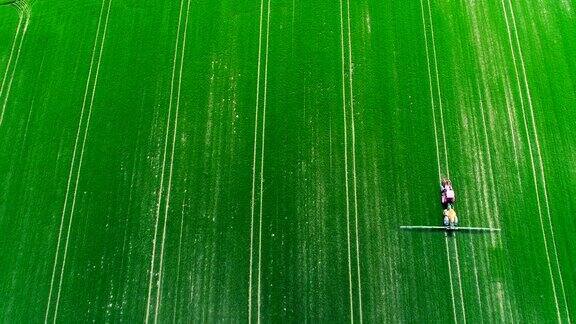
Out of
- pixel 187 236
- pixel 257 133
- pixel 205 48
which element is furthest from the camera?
pixel 205 48

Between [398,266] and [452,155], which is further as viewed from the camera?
[452,155]

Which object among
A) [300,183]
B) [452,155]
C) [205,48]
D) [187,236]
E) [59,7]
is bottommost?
[187,236]

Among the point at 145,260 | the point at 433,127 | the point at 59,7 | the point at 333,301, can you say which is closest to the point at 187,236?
the point at 145,260

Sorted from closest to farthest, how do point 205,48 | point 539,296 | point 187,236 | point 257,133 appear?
point 539,296 < point 187,236 < point 257,133 < point 205,48

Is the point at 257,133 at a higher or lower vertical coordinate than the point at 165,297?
higher

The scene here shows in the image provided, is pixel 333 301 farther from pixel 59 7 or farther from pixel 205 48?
pixel 59 7

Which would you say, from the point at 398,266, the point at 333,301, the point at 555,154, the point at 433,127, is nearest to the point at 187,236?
the point at 333,301
